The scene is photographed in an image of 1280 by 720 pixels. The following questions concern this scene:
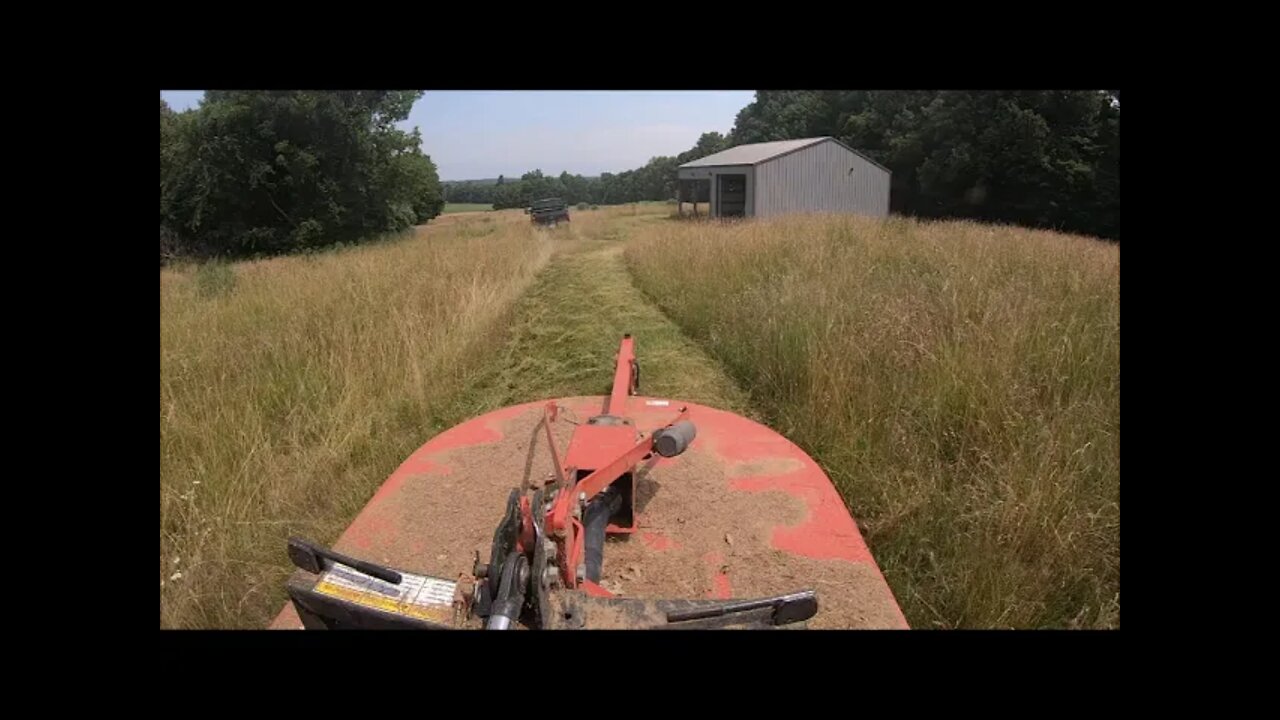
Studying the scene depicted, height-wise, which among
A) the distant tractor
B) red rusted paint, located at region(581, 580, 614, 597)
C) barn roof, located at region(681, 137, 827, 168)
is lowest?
red rusted paint, located at region(581, 580, 614, 597)

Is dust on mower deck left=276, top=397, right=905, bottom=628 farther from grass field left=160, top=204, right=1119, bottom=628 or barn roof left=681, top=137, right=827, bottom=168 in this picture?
barn roof left=681, top=137, right=827, bottom=168

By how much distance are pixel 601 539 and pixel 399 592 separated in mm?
905

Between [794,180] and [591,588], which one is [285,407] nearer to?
[591,588]

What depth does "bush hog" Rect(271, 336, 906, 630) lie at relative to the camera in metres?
1.42

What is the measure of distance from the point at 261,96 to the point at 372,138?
3148mm

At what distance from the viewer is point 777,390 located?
4.46 metres

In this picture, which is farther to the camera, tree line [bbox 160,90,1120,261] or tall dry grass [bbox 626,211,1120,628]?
tree line [bbox 160,90,1120,261]

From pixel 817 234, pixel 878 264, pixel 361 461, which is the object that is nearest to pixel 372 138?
pixel 817 234

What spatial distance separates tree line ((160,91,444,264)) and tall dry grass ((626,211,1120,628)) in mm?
17502

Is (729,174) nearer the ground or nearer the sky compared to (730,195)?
nearer the sky

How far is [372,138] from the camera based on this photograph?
2116 cm

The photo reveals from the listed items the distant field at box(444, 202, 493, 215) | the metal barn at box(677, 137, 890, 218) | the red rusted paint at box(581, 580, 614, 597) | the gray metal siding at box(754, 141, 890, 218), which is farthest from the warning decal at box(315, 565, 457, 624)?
the distant field at box(444, 202, 493, 215)

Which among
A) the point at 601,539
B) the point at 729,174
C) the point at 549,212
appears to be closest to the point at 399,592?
the point at 601,539

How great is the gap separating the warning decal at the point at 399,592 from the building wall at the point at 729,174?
51.9 feet
